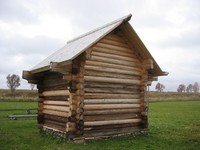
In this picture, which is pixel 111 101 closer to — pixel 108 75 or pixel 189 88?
pixel 108 75

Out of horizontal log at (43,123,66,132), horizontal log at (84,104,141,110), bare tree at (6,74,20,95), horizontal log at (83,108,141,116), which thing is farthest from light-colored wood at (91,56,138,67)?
bare tree at (6,74,20,95)

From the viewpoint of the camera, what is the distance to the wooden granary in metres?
13.4

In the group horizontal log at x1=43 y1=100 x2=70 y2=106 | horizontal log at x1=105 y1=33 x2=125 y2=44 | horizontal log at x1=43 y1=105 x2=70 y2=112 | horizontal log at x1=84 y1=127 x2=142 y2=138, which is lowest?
horizontal log at x1=84 y1=127 x2=142 y2=138

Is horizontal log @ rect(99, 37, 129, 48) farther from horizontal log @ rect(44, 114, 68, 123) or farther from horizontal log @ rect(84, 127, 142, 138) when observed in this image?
horizontal log @ rect(84, 127, 142, 138)

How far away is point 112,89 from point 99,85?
1011 mm

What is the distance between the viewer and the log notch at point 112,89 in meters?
14.2

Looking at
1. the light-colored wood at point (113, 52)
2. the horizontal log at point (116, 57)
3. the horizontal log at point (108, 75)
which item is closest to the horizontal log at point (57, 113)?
the horizontal log at point (108, 75)

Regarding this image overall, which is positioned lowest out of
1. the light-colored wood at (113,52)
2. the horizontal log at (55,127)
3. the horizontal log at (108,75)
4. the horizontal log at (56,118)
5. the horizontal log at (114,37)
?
the horizontal log at (55,127)

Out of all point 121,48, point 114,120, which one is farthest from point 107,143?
point 121,48

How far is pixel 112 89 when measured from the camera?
15266 millimetres

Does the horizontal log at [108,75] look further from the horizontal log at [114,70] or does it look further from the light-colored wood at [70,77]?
the light-colored wood at [70,77]

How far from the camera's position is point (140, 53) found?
1659cm

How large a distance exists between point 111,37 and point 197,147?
7.43 meters

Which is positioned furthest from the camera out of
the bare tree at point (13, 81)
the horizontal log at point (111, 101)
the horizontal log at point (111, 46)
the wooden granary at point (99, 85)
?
the bare tree at point (13, 81)
